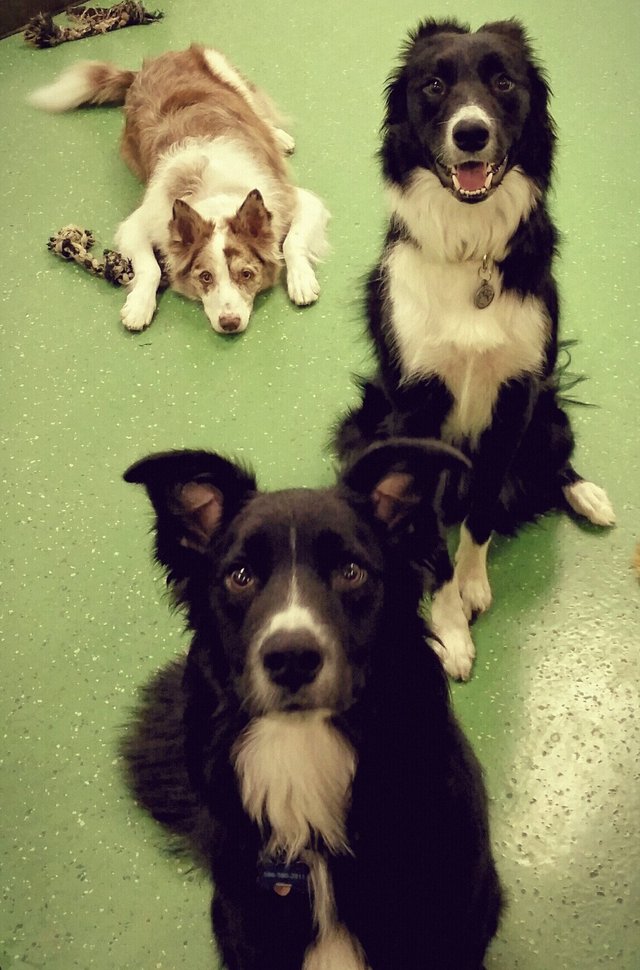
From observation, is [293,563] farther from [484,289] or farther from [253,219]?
[253,219]

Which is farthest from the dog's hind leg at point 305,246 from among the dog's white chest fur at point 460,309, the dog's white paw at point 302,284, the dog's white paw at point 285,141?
the dog's white chest fur at point 460,309

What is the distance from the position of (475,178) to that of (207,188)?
6.24ft

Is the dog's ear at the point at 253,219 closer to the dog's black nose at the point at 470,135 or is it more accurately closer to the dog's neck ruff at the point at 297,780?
the dog's black nose at the point at 470,135

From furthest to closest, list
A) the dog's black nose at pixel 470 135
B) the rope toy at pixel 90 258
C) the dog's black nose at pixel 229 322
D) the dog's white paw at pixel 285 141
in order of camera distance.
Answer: the dog's white paw at pixel 285 141, the rope toy at pixel 90 258, the dog's black nose at pixel 229 322, the dog's black nose at pixel 470 135

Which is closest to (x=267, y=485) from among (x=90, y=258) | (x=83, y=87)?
(x=90, y=258)

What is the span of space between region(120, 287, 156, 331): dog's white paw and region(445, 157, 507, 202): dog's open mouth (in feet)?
5.35

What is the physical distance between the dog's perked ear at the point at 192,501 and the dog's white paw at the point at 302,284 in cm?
186

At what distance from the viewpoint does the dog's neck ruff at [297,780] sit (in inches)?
47.1

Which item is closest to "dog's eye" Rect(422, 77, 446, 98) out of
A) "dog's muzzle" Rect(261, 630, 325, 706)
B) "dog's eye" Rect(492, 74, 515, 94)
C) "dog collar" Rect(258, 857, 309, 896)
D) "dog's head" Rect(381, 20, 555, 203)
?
"dog's head" Rect(381, 20, 555, 203)

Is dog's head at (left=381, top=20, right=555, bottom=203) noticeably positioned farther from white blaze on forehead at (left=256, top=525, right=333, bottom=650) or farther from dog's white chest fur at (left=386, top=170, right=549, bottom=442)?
white blaze on forehead at (left=256, top=525, right=333, bottom=650)

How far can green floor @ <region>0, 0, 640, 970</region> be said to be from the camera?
165 cm

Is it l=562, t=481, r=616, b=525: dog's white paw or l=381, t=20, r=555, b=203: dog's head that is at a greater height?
l=381, t=20, r=555, b=203: dog's head

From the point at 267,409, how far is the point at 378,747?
1593 millimetres

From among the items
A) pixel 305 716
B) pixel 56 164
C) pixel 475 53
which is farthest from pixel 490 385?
pixel 56 164
